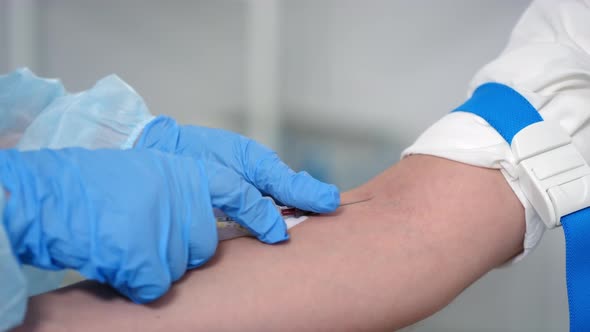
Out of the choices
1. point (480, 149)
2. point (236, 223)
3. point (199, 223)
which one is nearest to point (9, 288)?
point (199, 223)

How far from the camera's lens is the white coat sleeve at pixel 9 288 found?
56 cm

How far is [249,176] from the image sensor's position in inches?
34.7

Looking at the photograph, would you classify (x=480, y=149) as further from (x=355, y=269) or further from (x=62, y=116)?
(x=62, y=116)

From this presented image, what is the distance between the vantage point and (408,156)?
1.04 meters

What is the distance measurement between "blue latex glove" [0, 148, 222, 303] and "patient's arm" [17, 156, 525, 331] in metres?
0.05

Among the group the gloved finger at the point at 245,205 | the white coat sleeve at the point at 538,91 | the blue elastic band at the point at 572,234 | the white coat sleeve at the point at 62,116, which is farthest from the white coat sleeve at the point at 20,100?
the blue elastic band at the point at 572,234

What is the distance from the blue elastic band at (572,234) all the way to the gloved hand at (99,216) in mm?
596

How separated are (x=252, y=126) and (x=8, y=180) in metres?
1.30

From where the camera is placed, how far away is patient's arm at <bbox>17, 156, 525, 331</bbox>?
0.67 meters

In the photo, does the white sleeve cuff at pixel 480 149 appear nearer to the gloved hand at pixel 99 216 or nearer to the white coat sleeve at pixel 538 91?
the white coat sleeve at pixel 538 91

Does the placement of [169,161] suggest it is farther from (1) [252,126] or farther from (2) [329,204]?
(1) [252,126]

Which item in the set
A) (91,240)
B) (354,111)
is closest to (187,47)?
(354,111)

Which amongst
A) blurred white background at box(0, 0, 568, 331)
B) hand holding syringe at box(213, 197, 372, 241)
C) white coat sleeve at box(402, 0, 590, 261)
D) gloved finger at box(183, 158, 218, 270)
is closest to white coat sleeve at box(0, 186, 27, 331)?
gloved finger at box(183, 158, 218, 270)

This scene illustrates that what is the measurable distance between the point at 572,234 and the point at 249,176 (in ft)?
1.82
